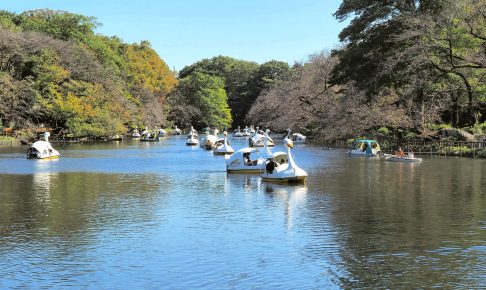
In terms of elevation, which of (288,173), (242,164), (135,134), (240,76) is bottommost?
(288,173)

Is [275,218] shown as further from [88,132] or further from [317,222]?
[88,132]

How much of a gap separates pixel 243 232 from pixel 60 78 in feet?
250

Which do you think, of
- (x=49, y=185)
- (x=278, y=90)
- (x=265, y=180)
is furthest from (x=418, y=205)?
(x=278, y=90)

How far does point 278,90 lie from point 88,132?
5248 centimetres

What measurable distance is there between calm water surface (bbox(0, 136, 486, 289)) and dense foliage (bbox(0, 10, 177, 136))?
49536 millimetres

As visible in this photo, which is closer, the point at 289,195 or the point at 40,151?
the point at 289,195

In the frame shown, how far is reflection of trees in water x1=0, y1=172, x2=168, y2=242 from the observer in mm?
22359

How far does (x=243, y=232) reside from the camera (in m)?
21.2

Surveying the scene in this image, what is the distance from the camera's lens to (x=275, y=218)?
2398 centimetres

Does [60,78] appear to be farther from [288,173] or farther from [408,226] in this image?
[408,226]

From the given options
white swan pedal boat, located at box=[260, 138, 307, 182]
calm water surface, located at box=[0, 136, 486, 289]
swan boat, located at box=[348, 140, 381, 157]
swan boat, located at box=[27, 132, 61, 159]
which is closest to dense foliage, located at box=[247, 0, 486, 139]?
swan boat, located at box=[348, 140, 381, 157]

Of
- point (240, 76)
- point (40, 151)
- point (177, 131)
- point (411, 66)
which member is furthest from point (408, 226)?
point (240, 76)

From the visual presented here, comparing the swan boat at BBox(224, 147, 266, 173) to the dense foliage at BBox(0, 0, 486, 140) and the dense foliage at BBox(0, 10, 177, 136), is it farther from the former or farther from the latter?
the dense foliage at BBox(0, 10, 177, 136)

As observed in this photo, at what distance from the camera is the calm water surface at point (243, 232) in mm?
15367
